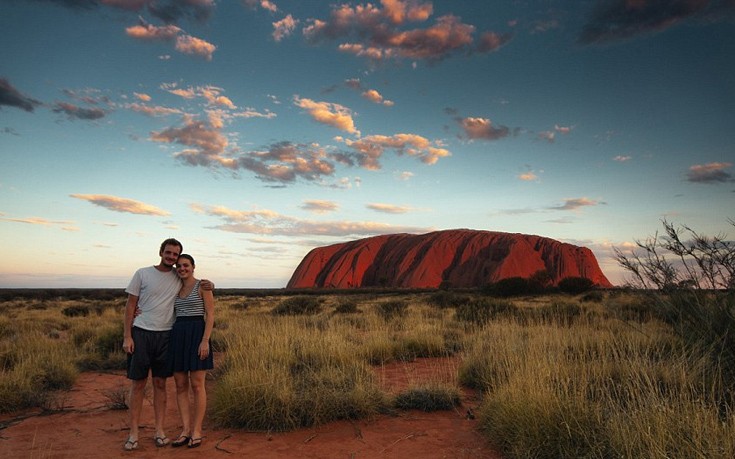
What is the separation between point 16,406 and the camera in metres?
6.02

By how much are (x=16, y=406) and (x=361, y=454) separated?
4.93 metres

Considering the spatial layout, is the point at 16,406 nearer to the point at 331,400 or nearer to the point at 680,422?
the point at 331,400

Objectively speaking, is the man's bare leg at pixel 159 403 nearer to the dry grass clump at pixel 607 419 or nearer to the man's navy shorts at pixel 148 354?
Answer: the man's navy shorts at pixel 148 354

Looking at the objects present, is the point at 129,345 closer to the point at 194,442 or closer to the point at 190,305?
the point at 190,305

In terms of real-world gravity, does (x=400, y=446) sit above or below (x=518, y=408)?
below

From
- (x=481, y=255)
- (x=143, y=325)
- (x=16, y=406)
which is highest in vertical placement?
(x=481, y=255)

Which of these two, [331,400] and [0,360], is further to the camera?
[0,360]

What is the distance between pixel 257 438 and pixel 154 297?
181 centimetres

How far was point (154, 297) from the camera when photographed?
4473 millimetres

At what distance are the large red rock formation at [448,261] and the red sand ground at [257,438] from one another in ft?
166

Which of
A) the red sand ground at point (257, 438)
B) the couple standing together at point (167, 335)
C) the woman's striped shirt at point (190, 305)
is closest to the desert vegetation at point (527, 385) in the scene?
the red sand ground at point (257, 438)

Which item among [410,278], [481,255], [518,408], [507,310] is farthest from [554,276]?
[518,408]

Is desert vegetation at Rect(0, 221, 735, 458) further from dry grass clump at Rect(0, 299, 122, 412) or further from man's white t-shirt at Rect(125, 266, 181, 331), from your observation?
man's white t-shirt at Rect(125, 266, 181, 331)

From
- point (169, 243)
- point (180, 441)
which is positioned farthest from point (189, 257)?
point (180, 441)
